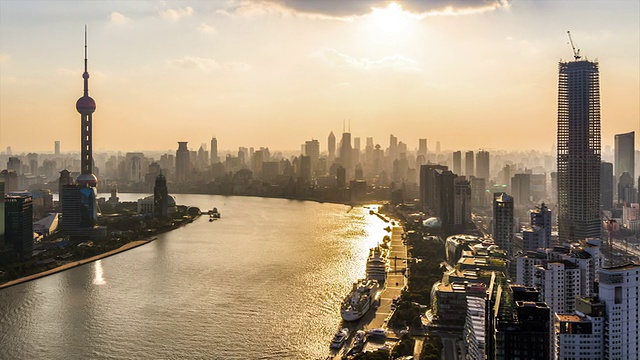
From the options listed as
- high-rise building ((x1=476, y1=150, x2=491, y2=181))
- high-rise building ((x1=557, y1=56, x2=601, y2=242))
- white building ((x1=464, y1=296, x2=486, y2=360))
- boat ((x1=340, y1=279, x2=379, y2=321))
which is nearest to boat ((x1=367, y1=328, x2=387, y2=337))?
boat ((x1=340, y1=279, x2=379, y2=321))

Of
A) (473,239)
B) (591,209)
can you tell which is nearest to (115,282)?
(473,239)

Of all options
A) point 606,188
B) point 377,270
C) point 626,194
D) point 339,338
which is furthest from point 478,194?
point 339,338

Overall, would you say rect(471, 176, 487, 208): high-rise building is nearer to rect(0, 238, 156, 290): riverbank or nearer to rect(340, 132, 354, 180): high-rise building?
rect(0, 238, 156, 290): riverbank

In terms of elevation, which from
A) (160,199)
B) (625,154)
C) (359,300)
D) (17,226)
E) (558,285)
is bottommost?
(359,300)

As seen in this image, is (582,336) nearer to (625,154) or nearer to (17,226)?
(17,226)

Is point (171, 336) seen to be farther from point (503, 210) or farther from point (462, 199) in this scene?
point (462, 199)

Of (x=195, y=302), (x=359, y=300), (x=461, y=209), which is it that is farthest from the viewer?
(x=461, y=209)

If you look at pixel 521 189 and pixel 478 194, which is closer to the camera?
pixel 478 194

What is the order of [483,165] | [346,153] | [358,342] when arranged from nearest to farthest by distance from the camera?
1. [358,342]
2. [483,165]
3. [346,153]
